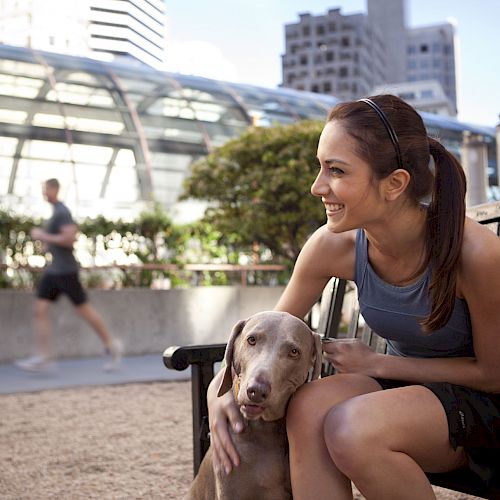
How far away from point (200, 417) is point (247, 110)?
45.0 feet

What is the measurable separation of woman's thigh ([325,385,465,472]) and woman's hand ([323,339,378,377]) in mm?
234

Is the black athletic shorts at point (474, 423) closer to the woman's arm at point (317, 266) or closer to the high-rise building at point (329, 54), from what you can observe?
the woman's arm at point (317, 266)

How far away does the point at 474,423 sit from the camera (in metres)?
1.96

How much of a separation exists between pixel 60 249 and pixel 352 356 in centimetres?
604

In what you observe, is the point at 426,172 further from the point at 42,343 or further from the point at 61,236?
the point at 42,343

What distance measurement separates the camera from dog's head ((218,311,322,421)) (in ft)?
6.27

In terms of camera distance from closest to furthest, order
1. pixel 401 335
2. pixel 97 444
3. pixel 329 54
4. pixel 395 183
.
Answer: pixel 395 183 < pixel 401 335 < pixel 97 444 < pixel 329 54

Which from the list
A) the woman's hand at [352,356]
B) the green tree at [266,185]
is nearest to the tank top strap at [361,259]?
the woman's hand at [352,356]

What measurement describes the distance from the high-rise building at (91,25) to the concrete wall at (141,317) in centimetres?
4734

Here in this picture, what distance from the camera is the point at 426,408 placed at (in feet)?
6.34

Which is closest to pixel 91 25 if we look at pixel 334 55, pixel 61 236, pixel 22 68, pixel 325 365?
pixel 334 55

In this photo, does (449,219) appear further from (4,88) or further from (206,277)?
(4,88)

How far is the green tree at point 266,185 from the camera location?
432 inches

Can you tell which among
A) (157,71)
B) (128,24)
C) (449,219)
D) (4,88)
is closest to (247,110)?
(157,71)
